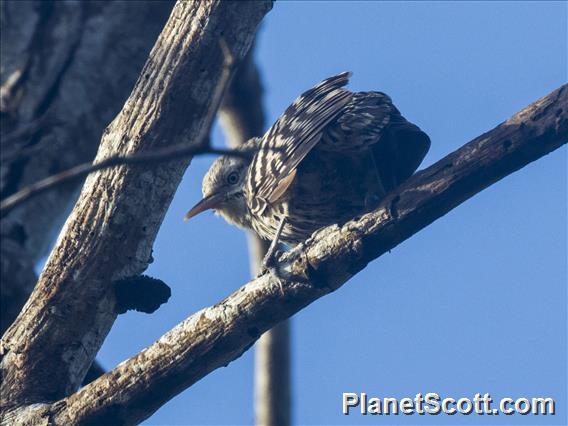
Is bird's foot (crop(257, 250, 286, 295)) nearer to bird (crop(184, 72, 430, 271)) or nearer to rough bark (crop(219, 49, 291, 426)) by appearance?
bird (crop(184, 72, 430, 271))

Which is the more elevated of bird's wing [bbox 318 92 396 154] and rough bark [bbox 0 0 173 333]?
rough bark [bbox 0 0 173 333]

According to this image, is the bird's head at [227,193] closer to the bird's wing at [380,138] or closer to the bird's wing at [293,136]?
the bird's wing at [293,136]

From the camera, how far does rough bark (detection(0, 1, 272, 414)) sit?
16.0 ft

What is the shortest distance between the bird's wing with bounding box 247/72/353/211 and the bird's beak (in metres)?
0.93

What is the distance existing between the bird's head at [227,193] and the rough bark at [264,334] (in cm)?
21

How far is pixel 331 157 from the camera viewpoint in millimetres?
5738

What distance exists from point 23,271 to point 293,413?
6.49 feet

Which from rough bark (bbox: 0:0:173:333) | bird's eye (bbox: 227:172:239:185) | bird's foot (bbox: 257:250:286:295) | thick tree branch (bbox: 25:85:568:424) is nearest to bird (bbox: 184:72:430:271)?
bird's foot (bbox: 257:250:286:295)

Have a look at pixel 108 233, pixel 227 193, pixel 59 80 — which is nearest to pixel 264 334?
pixel 227 193

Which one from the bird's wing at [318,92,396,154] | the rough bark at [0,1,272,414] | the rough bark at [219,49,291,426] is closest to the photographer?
the rough bark at [0,1,272,414]

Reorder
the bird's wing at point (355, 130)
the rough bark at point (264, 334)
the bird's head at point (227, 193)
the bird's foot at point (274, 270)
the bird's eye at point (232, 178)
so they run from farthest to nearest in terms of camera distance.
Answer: the bird's eye at point (232, 178) → the bird's head at point (227, 193) → the rough bark at point (264, 334) → the bird's wing at point (355, 130) → the bird's foot at point (274, 270)

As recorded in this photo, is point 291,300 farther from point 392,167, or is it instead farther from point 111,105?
point 111,105

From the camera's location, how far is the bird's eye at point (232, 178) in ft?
24.1

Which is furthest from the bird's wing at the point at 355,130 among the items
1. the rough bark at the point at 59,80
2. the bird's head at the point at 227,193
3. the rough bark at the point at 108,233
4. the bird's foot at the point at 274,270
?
the rough bark at the point at 59,80
